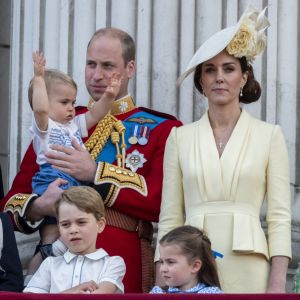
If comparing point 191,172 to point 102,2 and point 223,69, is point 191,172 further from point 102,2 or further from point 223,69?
point 102,2

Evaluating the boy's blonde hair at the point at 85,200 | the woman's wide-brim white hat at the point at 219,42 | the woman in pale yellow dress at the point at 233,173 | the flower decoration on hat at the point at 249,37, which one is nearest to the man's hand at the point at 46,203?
the boy's blonde hair at the point at 85,200

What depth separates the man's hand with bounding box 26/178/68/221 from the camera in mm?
8141

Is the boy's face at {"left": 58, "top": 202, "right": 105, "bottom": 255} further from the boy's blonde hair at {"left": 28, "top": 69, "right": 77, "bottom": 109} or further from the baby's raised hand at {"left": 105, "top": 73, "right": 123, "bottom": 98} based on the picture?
the boy's blonde hair at {"left": 28, "top": 69, "right": 77, "bottom": 109}

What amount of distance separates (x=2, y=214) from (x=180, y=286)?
102 cm

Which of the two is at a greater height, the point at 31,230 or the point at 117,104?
the point at 117,104

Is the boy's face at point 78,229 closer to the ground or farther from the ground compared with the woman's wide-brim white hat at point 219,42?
closer to the ground

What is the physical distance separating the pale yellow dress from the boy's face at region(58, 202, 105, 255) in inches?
14.0

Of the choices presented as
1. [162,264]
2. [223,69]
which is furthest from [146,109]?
[162,264]

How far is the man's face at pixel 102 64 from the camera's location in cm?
848

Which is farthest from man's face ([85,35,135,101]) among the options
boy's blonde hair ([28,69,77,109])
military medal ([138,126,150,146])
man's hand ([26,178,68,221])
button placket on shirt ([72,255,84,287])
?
button placket on shirt ([72,255,84,287])

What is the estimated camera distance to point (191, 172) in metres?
7.91

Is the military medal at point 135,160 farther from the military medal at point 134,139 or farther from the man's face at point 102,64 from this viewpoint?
the man's face at point 102,64

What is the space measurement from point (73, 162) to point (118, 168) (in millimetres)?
226

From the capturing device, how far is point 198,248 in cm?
741
